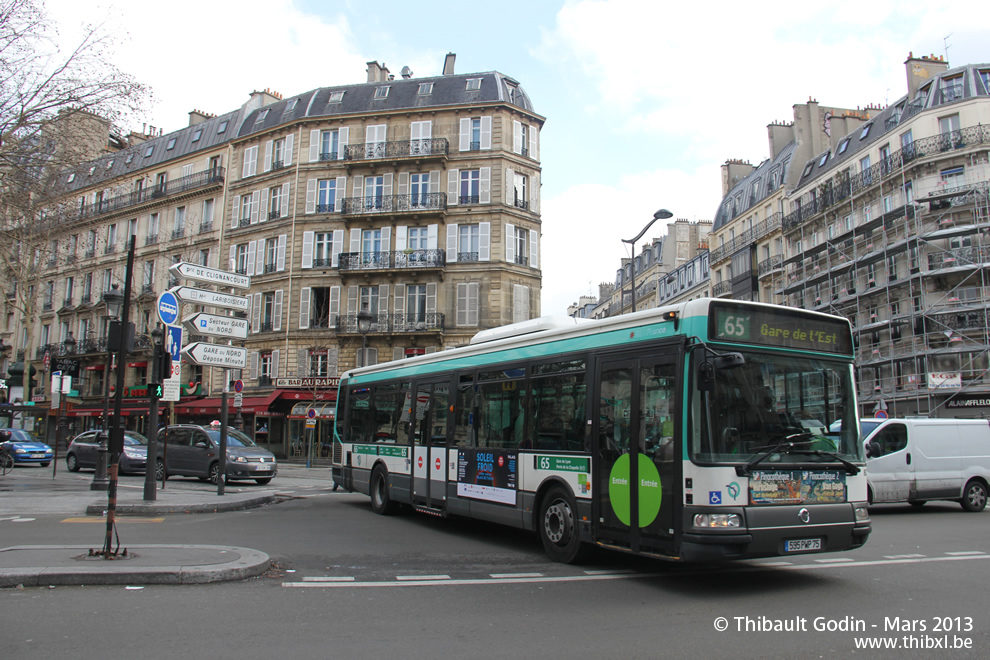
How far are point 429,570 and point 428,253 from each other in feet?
101

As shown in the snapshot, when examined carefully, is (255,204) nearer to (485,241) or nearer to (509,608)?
(485,241)

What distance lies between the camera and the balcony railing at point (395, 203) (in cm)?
3800

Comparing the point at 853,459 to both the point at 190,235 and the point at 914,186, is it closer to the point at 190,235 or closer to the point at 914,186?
the point at 914,186

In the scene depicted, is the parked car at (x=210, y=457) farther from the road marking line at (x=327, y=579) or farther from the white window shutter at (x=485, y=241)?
the white window shutter at (x=485, y=241)

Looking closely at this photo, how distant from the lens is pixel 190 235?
144 ft

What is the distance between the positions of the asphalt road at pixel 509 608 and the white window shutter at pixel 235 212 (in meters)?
35.4

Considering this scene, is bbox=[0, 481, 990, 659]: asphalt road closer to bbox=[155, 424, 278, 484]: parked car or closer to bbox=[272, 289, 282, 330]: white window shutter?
bbox=[155, 424, 278, 484]: parked car

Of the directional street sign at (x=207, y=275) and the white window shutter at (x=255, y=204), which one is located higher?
the white window shutter at (x=255, y=204)

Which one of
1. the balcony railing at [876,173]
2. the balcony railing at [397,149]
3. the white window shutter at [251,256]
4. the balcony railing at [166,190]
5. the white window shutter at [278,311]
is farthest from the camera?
the balcony railing at [166,190]

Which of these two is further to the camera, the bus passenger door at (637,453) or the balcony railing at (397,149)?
the balcony railing at (397,149)

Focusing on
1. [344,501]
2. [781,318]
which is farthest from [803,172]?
[781,318]

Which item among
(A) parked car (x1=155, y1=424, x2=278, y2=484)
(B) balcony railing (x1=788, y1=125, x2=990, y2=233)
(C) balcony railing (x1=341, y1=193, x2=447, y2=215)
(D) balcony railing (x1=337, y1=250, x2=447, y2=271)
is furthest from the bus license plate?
(B) balcony railing (x1=788, y1=125, x2=990, y2=233)

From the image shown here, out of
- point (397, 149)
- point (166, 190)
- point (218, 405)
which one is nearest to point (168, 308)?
point (397, 149)

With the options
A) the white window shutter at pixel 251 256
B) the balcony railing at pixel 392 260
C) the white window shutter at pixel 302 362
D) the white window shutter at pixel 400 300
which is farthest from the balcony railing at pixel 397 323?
the white window shutter at pixel 251 256
